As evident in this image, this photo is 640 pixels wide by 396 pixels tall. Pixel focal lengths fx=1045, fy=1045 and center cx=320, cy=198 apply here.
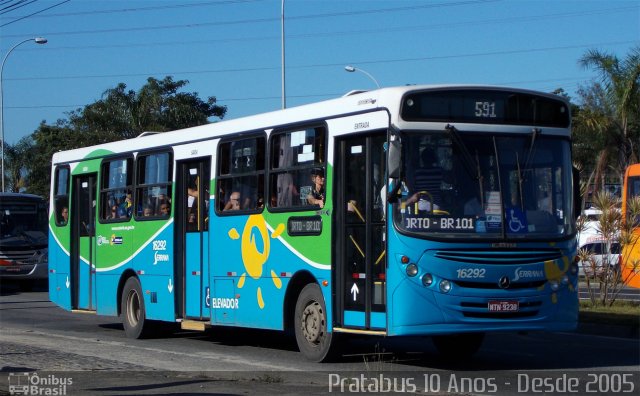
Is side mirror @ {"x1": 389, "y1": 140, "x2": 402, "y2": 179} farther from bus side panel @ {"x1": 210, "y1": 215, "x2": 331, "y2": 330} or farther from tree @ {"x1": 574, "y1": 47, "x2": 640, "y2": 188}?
tree @ {"x1": 574, "y1": 47, "x2": 640, "y2": 188}

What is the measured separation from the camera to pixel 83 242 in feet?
66.1

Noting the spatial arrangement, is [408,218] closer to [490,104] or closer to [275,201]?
[490,104]

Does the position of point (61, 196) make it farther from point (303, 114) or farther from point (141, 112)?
point (141, 112)

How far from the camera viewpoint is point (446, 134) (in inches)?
489

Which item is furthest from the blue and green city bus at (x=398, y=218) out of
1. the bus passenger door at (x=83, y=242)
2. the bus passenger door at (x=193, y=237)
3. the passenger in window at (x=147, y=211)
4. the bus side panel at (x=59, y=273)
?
the bus side panel at (x=59, y=273)

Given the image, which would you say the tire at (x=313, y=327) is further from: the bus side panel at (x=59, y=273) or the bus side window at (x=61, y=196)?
the bus side window at (x=61, y=196)

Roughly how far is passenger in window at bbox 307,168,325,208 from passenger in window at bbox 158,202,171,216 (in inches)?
172

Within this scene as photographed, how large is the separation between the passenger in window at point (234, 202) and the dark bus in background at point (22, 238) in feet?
62.9

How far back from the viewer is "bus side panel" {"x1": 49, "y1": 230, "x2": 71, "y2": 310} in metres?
20.4

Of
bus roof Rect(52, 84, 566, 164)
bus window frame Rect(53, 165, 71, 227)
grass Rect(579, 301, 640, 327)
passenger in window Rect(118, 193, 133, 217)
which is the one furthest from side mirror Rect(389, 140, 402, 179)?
bus window frame Rect(53, 165, 71, 227)

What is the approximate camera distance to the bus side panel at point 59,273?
2041 cm

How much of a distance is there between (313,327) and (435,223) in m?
2.50

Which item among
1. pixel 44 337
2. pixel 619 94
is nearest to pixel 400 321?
pixel 44 337

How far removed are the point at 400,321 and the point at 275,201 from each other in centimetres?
328
